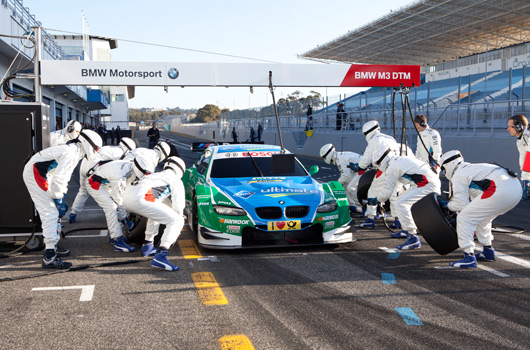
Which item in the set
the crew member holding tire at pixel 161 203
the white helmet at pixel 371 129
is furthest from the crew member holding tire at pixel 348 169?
the crew member holding tire at pixel 161 203

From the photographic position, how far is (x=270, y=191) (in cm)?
704

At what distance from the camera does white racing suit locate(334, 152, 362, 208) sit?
31.6ft

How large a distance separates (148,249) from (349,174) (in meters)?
4.48

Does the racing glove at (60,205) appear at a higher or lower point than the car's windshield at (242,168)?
lower

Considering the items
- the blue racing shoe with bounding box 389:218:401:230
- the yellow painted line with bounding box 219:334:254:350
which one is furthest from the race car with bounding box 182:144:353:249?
the yellow painted line with bounding box 219:334:254:350

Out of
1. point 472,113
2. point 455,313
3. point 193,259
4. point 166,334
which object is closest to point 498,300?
point 455,313

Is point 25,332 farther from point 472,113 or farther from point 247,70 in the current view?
point 472,113

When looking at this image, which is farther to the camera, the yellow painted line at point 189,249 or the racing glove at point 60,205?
the yellow painted line at point 189,249

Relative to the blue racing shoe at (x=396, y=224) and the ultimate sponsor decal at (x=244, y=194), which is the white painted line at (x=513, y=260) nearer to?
the blue racing shoe at (x=396, y=224)

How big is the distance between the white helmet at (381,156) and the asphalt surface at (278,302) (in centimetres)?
154

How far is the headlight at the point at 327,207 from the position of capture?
6.82 metres

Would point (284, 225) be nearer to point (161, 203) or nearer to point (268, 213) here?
point (268, 213)

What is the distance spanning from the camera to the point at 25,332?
413 centimetres

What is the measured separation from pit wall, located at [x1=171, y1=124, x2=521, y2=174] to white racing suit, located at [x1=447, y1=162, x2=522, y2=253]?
A: 10.2m
